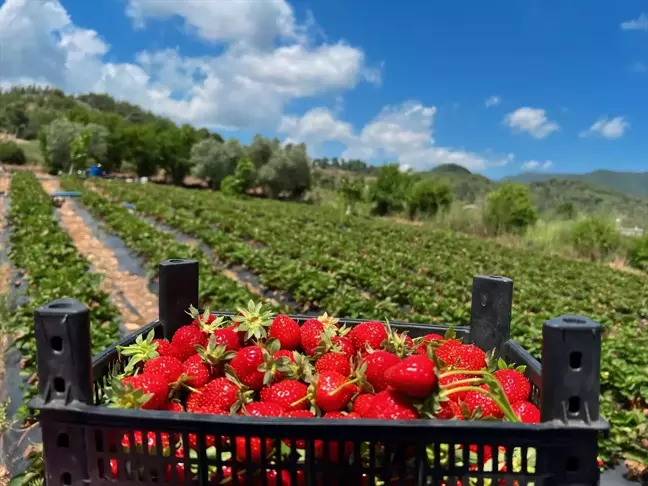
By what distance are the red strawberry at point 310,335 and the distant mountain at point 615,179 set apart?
220 feet

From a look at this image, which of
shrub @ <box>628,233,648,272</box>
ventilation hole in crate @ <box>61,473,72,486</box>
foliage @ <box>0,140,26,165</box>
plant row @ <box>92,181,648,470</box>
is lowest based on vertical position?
shrub @ <box>628,233,648,272</box>

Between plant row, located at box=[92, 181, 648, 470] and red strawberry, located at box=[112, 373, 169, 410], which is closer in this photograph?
red strawberry, located at box=[112, 373, 169, 410]

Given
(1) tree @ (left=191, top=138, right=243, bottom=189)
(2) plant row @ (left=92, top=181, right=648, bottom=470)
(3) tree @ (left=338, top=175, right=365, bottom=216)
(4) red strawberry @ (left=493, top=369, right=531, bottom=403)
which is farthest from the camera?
(1) tree @ (left=191, top=138, right=243, bottom=189)

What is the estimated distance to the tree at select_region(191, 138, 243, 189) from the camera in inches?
1614

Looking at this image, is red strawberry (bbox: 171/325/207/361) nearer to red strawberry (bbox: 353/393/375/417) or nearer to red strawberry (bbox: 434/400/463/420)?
red strawberry (bbox: 353/393/375/417)

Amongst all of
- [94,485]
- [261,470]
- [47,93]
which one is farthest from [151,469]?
[47,93]

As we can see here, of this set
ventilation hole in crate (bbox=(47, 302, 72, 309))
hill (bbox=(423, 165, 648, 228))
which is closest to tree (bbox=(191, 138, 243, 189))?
hill (bbox=(423, 165, 648, 228))

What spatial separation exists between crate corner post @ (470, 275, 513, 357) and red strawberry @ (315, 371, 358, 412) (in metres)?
0.56

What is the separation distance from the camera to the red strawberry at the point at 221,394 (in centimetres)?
121

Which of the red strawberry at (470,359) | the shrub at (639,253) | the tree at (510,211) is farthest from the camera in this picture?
the tree at (510,211)

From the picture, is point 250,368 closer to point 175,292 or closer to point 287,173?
point 175,292

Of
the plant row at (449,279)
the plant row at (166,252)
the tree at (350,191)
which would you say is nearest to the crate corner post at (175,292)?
the plant row at (449,279)

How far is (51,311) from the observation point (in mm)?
925

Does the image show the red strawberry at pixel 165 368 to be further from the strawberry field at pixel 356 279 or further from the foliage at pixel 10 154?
the foliage at pixel 10 154
